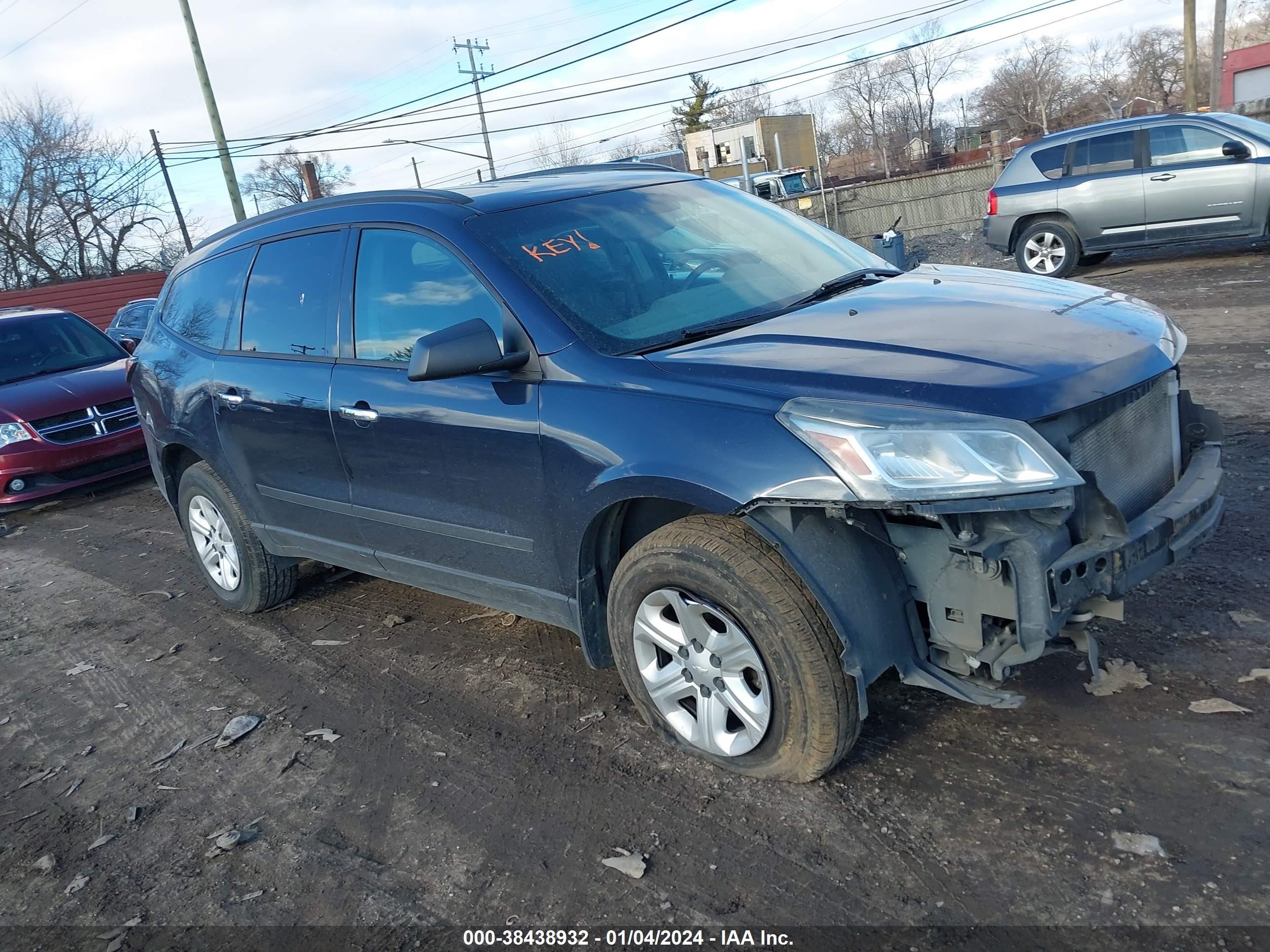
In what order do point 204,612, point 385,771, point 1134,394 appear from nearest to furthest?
point 1134,394, point 385,771, point 204,612

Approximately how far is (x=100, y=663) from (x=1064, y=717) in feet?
15.0

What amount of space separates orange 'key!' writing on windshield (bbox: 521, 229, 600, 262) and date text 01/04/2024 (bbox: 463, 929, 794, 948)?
2217 mm

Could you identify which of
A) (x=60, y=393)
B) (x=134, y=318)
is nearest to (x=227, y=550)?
(x=60, y=393)

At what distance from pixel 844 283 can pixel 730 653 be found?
1696 mm

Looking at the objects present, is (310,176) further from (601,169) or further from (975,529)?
(975,529)

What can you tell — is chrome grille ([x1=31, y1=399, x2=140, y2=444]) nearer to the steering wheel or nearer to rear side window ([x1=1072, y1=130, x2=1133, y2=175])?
the steering wheel

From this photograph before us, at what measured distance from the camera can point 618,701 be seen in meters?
3.71

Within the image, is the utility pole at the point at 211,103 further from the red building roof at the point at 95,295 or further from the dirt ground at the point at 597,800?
the dirt ground at the point at 597,800

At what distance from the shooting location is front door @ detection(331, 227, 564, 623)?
3.41m

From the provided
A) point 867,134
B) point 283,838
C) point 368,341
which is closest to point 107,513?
point 368,341

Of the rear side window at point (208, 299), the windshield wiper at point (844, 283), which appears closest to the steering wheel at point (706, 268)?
the windshield wiper at point (844, 283)

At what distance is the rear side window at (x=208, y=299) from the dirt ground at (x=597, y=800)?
1670 mm

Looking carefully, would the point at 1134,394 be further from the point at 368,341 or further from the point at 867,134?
the point at 867,134

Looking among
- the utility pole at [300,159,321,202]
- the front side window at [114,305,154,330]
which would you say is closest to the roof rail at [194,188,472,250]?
the front side window at [114,305,154,330]
